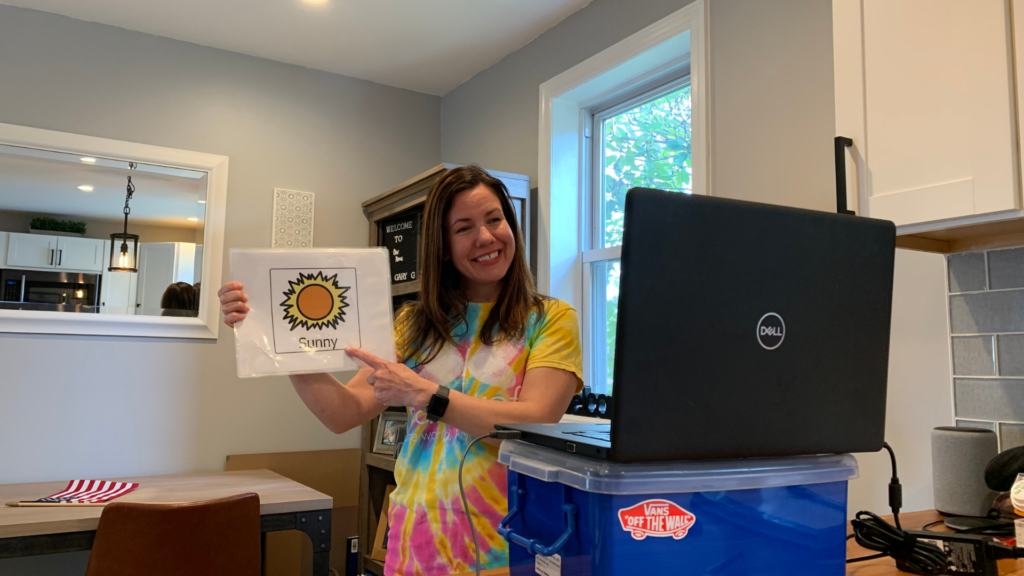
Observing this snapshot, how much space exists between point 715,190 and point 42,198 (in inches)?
105

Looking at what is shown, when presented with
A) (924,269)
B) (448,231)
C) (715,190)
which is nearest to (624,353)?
(448,231)

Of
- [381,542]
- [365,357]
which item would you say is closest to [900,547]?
[365,357]

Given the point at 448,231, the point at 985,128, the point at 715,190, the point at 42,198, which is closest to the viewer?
the point at 985,128

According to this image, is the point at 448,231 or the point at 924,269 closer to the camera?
Result: the point at 448,231

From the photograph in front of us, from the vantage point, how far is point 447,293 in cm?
145

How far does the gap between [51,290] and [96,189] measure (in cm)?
46

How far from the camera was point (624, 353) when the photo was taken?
0.69 meters

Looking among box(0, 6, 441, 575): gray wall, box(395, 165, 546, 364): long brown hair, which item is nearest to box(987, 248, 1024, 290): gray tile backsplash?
box(395, 165, 546, 364): long brown hair

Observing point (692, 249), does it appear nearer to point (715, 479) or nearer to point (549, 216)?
point (715, 479)

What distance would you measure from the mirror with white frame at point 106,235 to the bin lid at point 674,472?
2630 mm

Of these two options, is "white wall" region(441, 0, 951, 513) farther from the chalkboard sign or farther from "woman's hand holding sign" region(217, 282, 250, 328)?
"woman's hand holding sign" region(217, 282, 250, 328)

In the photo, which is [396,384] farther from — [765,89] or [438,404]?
[765,89]

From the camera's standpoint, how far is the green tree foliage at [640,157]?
257cm

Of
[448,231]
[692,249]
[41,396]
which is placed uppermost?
[448,231]
